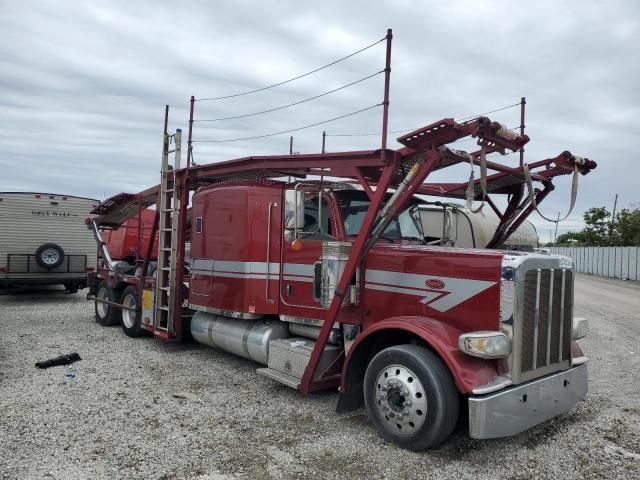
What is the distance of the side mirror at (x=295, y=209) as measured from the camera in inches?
216

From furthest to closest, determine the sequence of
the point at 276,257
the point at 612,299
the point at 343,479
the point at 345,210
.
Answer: the point at 612,299, the point at 276,257, the point at 345,210, the point at 343,479

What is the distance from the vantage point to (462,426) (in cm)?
513

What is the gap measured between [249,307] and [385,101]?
10.1 feet

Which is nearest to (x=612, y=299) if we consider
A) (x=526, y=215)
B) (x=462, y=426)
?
(x=526, y=215)

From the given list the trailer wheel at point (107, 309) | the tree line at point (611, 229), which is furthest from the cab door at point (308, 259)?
the tree line at point (611, 229)

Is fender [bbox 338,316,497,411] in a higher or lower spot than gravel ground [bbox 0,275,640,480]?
higher

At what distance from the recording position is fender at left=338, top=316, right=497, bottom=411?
4234 millimetres

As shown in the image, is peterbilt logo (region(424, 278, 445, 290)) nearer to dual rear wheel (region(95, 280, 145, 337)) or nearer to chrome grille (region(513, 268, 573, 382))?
chrome grille (region(513, 268, 573, 382))

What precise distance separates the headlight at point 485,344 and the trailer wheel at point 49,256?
13.0 metres

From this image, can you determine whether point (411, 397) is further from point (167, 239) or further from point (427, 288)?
point (167, 239)

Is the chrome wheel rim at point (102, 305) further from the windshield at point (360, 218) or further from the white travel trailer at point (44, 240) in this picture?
the windshield at point (360, 218)

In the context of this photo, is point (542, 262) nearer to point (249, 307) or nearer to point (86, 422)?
point (249, 307)

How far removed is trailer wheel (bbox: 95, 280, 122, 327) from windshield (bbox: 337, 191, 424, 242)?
20.4 ft

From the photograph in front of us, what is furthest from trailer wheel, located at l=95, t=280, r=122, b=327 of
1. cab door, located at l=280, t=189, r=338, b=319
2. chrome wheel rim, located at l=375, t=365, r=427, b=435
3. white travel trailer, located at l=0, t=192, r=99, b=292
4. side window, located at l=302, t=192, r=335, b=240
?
chrome wheel rim, located at l=375, t=365, r=427, b=435
